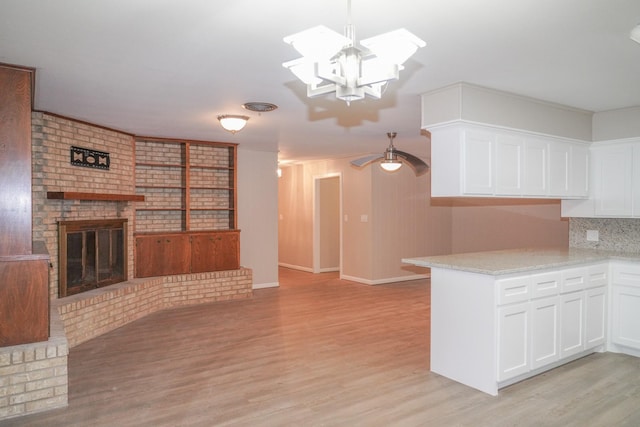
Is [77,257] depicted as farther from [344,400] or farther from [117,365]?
[344,400]

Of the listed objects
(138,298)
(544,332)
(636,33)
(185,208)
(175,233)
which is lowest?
(138,298)

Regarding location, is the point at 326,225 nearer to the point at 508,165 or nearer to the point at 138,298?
the point at 138,298

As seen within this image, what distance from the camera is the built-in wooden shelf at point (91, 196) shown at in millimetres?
4410

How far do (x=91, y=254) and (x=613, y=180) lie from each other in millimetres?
5685

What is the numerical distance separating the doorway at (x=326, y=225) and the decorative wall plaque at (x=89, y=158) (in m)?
4.38

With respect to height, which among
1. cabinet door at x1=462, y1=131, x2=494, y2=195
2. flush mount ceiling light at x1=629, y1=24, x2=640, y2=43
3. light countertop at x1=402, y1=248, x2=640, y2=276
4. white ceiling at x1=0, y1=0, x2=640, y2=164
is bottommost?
light countertop at x1=402, y1=248, x2=640, y2=276

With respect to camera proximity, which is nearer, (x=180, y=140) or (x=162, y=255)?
(x=162, y=255)

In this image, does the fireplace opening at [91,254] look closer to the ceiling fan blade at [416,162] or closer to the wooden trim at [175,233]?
the wooden trim at [175,233]

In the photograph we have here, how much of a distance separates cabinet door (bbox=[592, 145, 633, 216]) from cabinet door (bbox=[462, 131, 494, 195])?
68.7 inches

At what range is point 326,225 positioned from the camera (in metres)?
9.25

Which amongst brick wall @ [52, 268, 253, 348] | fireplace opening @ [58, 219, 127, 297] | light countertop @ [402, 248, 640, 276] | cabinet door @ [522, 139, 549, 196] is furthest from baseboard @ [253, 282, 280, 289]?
cabinet door @ [522, 139, 549, 196]

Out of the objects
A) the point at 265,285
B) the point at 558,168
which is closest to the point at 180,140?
the point at 265,285

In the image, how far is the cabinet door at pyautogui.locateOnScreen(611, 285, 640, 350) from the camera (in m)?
3.97

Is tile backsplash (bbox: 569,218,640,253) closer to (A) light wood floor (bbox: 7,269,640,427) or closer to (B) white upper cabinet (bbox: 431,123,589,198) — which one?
(B) white upper cabinet (bbox: 431,123,589,198)
